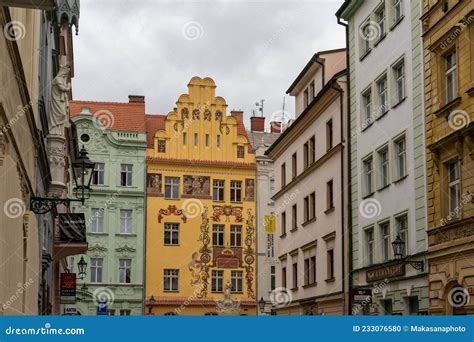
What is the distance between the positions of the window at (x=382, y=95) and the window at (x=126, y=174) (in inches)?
1155

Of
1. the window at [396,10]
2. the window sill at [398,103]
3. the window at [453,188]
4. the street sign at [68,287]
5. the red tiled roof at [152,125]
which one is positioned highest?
the red tiled roof at [152,125]

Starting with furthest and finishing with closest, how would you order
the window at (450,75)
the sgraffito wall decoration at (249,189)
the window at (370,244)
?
the sgraffito wall decoration at (249,189) < the window at (370,244) < the window at (450,75)

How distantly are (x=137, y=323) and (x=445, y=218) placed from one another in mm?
17998

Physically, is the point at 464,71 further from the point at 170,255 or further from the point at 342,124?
the point at 170,255

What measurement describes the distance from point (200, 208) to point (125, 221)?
5.12 metres

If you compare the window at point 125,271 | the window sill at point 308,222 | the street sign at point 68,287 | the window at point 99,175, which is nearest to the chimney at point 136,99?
the window at point 99,175

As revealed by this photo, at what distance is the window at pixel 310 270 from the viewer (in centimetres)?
3600

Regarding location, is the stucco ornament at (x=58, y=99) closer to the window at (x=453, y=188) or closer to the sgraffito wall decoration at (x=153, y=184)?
the window at (x=453, y=188)

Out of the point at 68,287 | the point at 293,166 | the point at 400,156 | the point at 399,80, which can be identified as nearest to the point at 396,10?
the point at 399,80

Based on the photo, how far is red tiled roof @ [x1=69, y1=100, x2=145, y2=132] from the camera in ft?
185

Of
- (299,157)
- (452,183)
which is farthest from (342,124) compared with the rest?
(452,183)

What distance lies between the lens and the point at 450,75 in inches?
889

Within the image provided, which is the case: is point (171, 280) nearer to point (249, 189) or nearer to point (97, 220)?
point (97, 220)

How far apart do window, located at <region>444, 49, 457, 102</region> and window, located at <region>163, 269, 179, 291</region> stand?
113ft
